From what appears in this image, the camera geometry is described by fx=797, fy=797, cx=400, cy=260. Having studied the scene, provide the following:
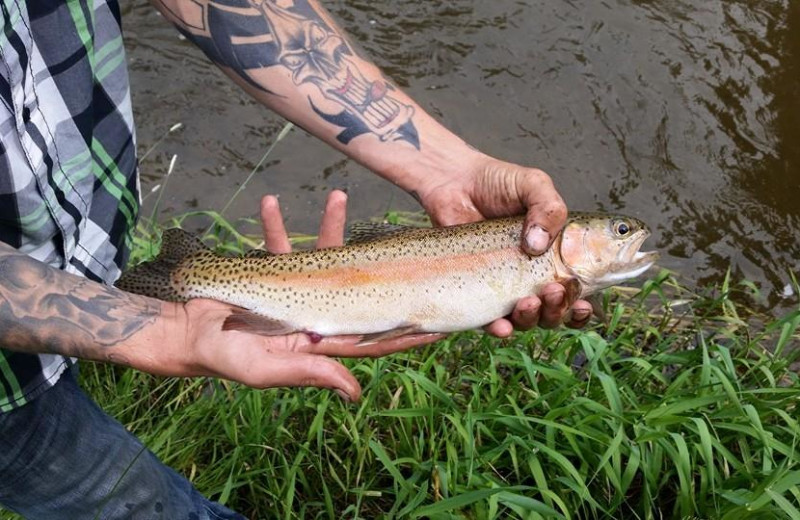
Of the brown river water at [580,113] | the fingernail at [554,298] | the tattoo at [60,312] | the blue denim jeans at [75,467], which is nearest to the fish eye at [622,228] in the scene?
the fingernail at [554,298]

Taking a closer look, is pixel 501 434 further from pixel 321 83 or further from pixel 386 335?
pixel 321 83

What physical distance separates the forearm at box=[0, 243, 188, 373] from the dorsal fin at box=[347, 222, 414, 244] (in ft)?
2.96

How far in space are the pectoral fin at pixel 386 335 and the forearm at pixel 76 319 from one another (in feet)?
2.35

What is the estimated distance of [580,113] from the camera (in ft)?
20.4

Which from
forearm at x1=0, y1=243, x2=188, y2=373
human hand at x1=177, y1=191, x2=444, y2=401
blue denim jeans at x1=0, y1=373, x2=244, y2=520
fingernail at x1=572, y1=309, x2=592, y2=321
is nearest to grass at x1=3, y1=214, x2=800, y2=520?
fingernail at x1=572, y1=309, x2=592, y2=321

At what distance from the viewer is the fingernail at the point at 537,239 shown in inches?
117

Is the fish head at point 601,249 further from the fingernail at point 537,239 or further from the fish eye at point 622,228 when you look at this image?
the fingernail at point 537,239

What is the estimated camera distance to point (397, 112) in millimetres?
3252

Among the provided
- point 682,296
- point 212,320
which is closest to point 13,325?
point 212,320

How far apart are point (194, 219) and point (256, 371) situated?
3.50 meters

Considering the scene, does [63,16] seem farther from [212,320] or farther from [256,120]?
[256,120]

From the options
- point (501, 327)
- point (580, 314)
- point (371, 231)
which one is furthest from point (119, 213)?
point (580, 314)

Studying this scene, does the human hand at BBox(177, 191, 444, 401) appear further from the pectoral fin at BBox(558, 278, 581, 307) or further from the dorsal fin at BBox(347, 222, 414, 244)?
the pectoral fin at BBox(558, 278, 581, 307)

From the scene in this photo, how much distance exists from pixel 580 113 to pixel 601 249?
10.9 feet
